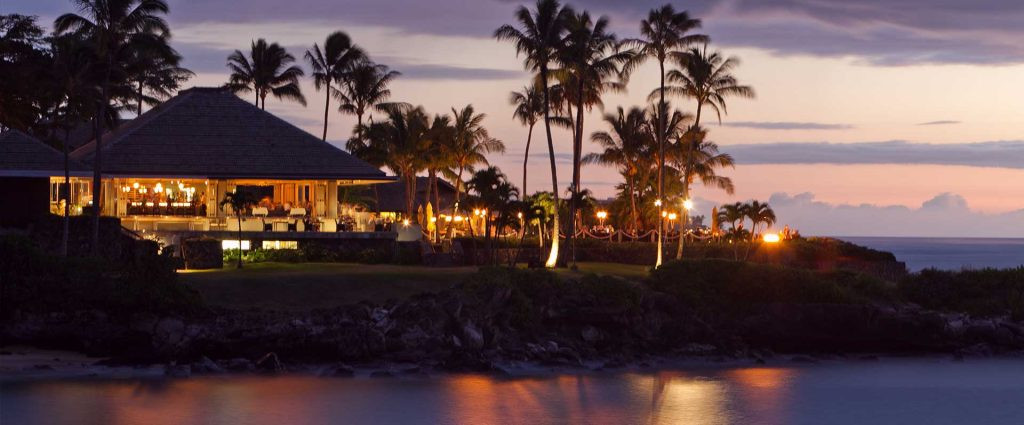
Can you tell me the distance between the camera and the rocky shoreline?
37.6 metres

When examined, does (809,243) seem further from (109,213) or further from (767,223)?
(109,213)

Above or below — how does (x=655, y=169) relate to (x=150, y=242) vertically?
above

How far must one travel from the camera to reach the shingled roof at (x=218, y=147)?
5378cm

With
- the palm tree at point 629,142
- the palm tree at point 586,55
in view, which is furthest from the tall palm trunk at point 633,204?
the palm tree at point 586,55

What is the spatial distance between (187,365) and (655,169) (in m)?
47.0

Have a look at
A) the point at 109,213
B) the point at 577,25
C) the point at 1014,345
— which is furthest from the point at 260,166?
the point at 1014,345

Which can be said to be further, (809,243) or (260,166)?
(809,243)

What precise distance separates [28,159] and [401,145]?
22.6 metres

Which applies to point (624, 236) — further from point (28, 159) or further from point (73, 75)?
point (73, 75)

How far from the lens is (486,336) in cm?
3991

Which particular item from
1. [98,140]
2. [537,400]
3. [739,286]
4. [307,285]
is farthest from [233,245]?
[537,400]

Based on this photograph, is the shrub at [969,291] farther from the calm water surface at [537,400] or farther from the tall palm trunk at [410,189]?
the tall palm trunk at [410,189]

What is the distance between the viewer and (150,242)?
46000 millimetres

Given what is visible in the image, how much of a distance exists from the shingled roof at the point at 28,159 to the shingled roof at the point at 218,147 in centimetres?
214
